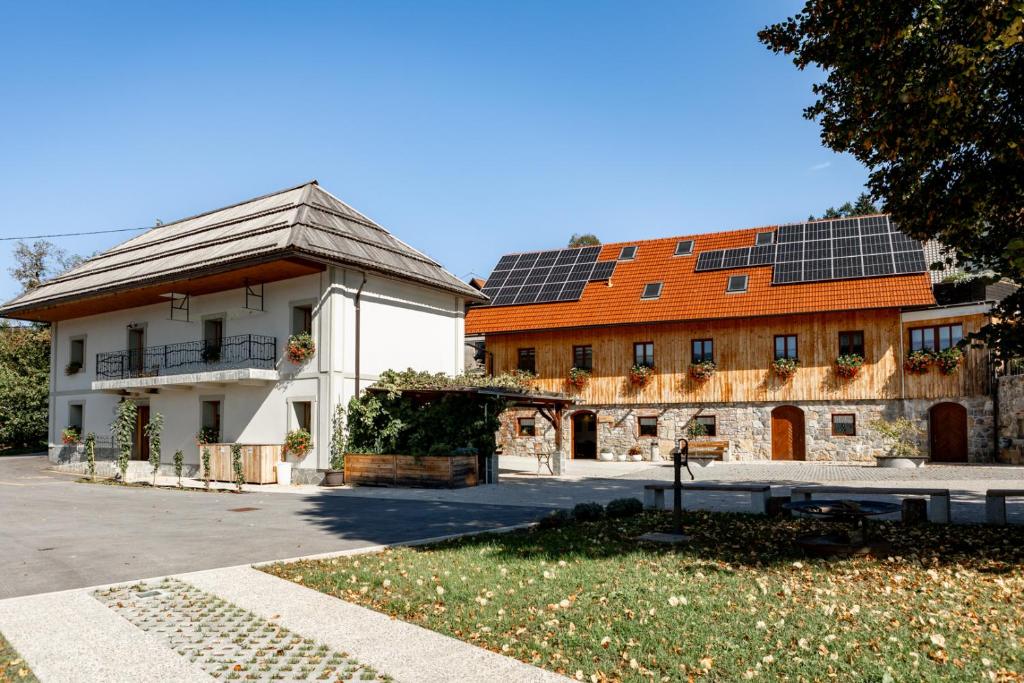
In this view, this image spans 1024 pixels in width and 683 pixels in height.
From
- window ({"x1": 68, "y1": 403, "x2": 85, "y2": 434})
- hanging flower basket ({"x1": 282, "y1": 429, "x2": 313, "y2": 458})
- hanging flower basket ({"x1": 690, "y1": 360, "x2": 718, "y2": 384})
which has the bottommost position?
hanging flower basket ({"x1": 282, "y1": 429, "x2": 313, "y2": 458})

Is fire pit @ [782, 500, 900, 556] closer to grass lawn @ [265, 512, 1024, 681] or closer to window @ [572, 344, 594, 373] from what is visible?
grass lawn @ [265, 512, 1024, 681]

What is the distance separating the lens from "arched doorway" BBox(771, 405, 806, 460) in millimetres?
29047

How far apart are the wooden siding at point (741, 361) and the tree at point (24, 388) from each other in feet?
73.4

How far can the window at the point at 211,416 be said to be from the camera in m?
25.9

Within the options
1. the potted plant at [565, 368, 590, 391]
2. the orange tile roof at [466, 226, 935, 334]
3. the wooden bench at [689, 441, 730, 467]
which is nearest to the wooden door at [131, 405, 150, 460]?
the orange tile roof at [466, 226, 935, 334]

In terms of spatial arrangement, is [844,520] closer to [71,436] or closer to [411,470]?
[411,470]

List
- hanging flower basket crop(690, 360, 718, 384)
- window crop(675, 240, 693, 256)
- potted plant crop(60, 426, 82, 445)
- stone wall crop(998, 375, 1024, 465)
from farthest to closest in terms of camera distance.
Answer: window crop(675, 240, 693, 256) → hanging flower basket crop(690, 360, 718, 384) → potted plant crop(60, 426, 82, 445) → stone wall crop(998, 375, 1024, 465)

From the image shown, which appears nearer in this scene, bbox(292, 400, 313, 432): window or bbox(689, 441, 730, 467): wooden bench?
bbox(292, 400, 313, 432): window

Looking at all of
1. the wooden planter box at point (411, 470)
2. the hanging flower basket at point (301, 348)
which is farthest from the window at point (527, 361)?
the wooden planter box at point (411, 470)

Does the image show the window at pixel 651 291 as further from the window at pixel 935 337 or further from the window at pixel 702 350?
the window at pixel 935 337

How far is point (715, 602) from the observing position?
6.90 metres

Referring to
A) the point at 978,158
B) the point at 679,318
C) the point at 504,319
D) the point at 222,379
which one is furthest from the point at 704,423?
the point at 978,158

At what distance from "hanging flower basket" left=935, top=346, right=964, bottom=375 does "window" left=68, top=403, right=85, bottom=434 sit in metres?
32.4

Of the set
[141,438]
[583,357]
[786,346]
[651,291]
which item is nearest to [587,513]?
[786,346]
